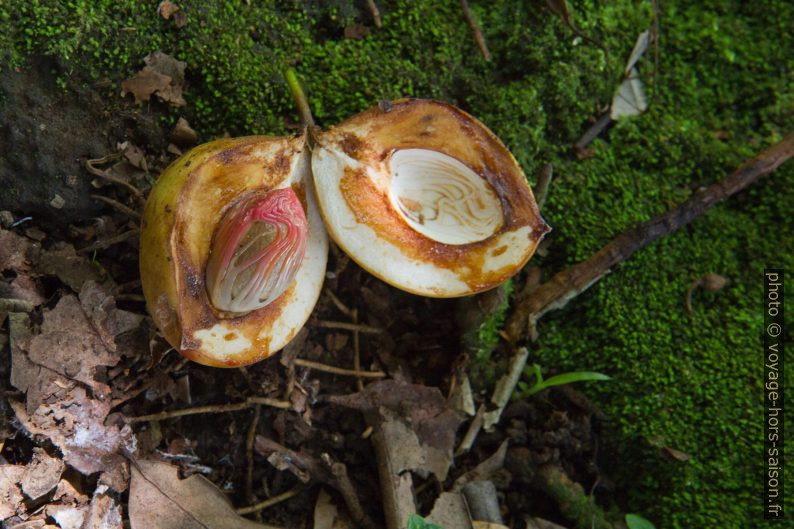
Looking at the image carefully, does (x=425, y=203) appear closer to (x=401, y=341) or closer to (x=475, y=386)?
(x=401, y=341)

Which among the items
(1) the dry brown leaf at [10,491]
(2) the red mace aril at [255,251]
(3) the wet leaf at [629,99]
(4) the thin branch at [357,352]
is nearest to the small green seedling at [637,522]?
(4) the thin branch at [357,352]

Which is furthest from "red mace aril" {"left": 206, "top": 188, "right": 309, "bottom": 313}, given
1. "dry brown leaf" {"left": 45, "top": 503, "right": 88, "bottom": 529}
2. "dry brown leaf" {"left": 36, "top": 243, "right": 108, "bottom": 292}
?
"dry brown leaf" {"left": 45, "top": 503, "right": 88, "bottom": 529}

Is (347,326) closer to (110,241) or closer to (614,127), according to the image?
(110,241)

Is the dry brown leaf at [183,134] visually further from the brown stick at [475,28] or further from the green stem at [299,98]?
the brown stick at [475,28]

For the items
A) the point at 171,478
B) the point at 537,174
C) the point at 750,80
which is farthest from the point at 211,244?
the point at 750,80

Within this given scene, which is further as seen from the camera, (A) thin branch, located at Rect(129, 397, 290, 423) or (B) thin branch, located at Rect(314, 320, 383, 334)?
(B) thin branch, located at Rect(314, 320, 383, 334)

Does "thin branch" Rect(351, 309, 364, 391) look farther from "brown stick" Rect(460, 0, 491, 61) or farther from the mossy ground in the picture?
"brown stick" Rect(460, 0, 491, 61)
